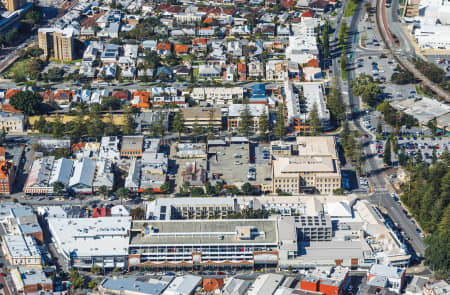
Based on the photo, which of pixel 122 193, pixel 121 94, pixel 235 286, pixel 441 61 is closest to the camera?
pixel 235 286

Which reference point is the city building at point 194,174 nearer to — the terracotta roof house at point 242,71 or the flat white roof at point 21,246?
the flat white roof at point 21,246

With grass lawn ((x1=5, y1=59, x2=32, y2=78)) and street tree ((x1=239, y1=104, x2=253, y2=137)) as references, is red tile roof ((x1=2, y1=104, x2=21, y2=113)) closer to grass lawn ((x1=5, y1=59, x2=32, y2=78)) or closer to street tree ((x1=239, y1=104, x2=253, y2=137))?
grass lawn ((x1=5, y1=59, x2=32, y2=78))

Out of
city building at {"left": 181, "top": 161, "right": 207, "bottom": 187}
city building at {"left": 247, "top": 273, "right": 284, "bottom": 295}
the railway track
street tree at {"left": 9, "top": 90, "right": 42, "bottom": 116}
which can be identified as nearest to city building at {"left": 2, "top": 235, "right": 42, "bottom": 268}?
city building at {"left": 181, "top": 161, "right": 207, "bottom": 187}

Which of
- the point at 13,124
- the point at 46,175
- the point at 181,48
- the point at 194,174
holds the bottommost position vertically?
the point at 13,124

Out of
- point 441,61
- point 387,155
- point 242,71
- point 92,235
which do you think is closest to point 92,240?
point 92,235

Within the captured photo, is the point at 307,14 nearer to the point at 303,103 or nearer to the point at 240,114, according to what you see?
the point at 303,103

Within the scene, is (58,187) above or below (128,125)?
below

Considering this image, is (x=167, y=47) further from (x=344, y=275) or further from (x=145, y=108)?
(x=344, y=275)
